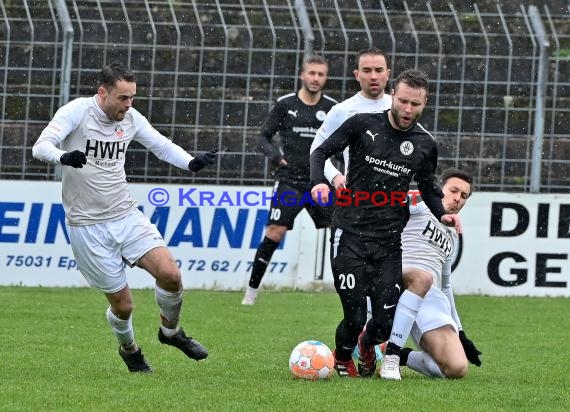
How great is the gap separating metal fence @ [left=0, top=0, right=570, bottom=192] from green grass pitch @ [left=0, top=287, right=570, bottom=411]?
5.46 feet

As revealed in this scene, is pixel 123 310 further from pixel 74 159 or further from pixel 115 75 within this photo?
pixel 115 75

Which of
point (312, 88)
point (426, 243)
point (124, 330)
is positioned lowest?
point (124, 330)

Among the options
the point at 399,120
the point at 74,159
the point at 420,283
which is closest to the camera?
the point at 74,159

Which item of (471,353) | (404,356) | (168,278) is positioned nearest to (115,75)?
(168,278)

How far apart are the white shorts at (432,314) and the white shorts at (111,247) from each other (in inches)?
71.5

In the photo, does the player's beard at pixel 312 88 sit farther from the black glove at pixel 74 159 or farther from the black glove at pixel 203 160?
the black glove at pixel 74 159

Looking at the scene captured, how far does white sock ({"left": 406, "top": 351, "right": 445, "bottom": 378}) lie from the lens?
8.44 metres

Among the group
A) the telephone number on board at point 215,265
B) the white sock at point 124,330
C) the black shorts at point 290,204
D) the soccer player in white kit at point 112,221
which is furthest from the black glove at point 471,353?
the telephone number on board at point 215,265

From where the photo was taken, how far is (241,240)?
1471cm

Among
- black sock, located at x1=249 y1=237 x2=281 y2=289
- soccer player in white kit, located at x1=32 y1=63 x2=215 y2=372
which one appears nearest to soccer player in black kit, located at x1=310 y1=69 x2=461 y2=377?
soccer player in white kit, located at x1=32 y1=63 x2=215 y2=372

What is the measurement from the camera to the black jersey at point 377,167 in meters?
8.06

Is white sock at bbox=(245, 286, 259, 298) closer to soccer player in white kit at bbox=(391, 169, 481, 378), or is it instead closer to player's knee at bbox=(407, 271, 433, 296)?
soccer player in white kit at bbox=(391, 169, 481, 378)

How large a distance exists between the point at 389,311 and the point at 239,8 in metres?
7.33

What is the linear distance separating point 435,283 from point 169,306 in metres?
1.83
